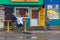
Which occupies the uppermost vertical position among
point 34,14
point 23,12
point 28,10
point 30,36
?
point 28,10

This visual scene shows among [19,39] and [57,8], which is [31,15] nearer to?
[57,8]

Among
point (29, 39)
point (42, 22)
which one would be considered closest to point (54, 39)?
point (29, 39)

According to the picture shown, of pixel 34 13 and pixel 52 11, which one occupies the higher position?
Answer: pixel 52 11

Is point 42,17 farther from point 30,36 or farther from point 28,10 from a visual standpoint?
point 30,36

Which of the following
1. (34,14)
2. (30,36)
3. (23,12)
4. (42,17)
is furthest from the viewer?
(34,14)

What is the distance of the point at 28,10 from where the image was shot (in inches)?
1283

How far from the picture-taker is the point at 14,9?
A: 3216cm

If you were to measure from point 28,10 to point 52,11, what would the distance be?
2767mm

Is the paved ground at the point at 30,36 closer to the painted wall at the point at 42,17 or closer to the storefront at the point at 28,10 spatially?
the painted wall at the point at 42,17

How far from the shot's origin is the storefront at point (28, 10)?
3177 cm

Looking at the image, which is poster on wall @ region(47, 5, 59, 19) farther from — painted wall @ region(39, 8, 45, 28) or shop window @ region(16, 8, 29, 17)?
shop window @ region(16, 8, 29, 17)

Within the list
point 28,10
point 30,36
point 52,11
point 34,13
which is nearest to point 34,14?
point 34,13

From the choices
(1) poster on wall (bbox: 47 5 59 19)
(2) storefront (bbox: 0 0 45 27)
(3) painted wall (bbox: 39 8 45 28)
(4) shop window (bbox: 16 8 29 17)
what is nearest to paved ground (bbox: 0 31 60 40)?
(3) painted wall (bbox: 39 8 45 28)

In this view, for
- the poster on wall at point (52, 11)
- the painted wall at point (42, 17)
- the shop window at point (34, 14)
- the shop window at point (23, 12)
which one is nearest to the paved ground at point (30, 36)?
the painted wall at point (42, 17)
